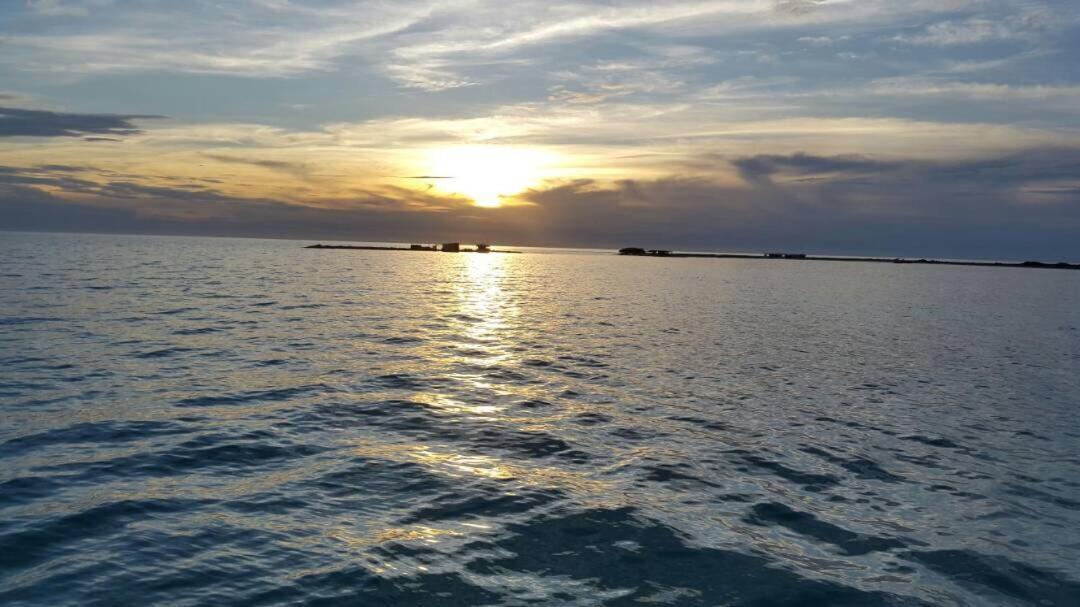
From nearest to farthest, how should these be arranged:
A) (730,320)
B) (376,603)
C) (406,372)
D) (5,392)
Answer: (376,603) → (5,392) → (406,372) → (730,320)

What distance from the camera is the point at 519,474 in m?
16.6

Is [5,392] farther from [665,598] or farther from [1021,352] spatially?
[1021,352]

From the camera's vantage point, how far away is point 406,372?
98.8ft

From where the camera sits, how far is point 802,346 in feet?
141

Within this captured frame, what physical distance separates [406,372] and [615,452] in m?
14.2

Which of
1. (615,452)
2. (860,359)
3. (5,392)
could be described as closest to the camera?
(615,452)

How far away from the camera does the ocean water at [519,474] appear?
36.6ft

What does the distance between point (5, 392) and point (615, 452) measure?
2107cm

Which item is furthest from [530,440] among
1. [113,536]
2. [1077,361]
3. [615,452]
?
[1077,361]

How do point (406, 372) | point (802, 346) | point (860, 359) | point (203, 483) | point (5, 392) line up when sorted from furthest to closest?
point (802, 346) < point (860, 359) < point (406, 372) < point (5, 392) < point (203, 483)

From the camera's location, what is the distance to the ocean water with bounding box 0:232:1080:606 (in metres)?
11.2

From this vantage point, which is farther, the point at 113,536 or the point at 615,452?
the point at 615,452

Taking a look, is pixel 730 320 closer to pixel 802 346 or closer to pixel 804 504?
pixel 802 346

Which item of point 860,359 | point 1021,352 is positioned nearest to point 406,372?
point 860,359
